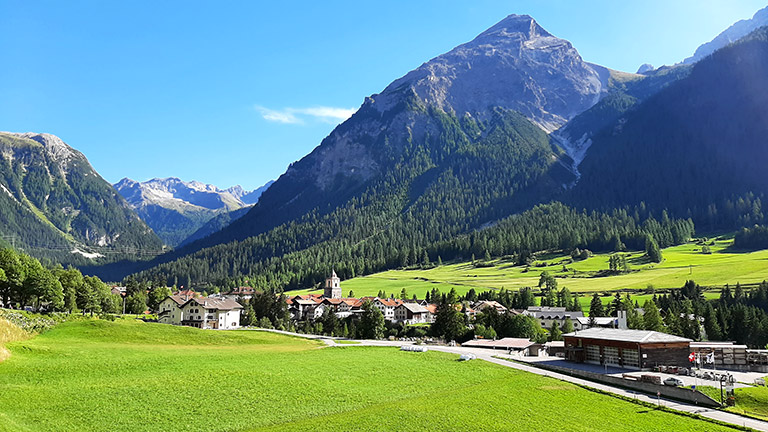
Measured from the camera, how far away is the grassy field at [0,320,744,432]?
3566 cm

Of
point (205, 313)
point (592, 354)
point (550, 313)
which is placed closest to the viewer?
point (592, 354)

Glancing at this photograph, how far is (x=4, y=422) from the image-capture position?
3034cm

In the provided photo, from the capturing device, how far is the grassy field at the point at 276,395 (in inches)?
1404

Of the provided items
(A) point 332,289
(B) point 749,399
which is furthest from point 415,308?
(B) point 749,399

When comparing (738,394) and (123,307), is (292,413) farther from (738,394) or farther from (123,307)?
(123,307)

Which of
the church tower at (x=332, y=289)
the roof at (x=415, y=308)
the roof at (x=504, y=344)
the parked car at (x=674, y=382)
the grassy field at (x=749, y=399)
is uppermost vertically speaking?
the church tower at (x=332, y=289)

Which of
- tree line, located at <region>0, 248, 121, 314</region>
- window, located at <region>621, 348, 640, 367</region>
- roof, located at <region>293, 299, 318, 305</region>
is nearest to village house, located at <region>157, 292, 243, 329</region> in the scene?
tree line, located at <region>0, 248, 121, 314</region>

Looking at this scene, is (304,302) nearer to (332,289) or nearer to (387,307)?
(387,307)

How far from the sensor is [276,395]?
43281 millimetres

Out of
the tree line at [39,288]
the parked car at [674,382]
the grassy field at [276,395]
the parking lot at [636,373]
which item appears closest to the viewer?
the grassy field at [276,395]

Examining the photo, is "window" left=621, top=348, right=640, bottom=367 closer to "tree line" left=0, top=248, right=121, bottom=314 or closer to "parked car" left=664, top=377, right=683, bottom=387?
"parked car" left=664, top=377, right=683, bottom=387

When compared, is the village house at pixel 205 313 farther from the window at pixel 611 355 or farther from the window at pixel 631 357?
the window at pixel 631 357

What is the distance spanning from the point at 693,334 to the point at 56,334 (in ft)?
→ 360

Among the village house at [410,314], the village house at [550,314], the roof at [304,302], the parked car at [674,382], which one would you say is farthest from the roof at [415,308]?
the parked car at [674,382]
